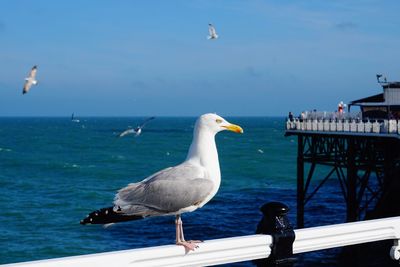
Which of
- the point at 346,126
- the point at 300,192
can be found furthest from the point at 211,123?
the point at 300,192

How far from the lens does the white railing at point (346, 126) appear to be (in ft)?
94.3

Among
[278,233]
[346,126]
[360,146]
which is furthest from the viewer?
[360,146]

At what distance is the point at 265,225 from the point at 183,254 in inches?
25.7

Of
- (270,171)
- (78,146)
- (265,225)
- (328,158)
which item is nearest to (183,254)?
(265,225)

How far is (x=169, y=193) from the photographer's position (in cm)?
464

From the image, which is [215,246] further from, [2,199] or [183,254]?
[2,199]

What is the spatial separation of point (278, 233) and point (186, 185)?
0.71 m

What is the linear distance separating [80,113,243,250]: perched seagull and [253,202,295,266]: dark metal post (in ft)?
1.54

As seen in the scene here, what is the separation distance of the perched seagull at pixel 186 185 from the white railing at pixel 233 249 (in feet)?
1.62

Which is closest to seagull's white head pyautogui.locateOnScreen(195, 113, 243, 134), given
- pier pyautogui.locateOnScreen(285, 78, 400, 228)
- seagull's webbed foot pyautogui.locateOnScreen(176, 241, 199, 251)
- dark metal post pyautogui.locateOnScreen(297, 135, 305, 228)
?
seagull's webbed foot pyautogui.locateOnScreen(176, 241, 199, 251)

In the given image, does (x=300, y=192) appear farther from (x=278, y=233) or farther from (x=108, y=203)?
(x=278, y=233)

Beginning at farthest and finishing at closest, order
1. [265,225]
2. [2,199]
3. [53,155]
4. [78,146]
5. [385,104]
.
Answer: [78,146]
[53,155]
[2,199]
[385,104]
[265,225]

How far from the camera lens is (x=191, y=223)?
3569cm

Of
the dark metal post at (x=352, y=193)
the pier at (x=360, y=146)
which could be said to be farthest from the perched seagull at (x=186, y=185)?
the dark metal post at (x=352, y=193)
